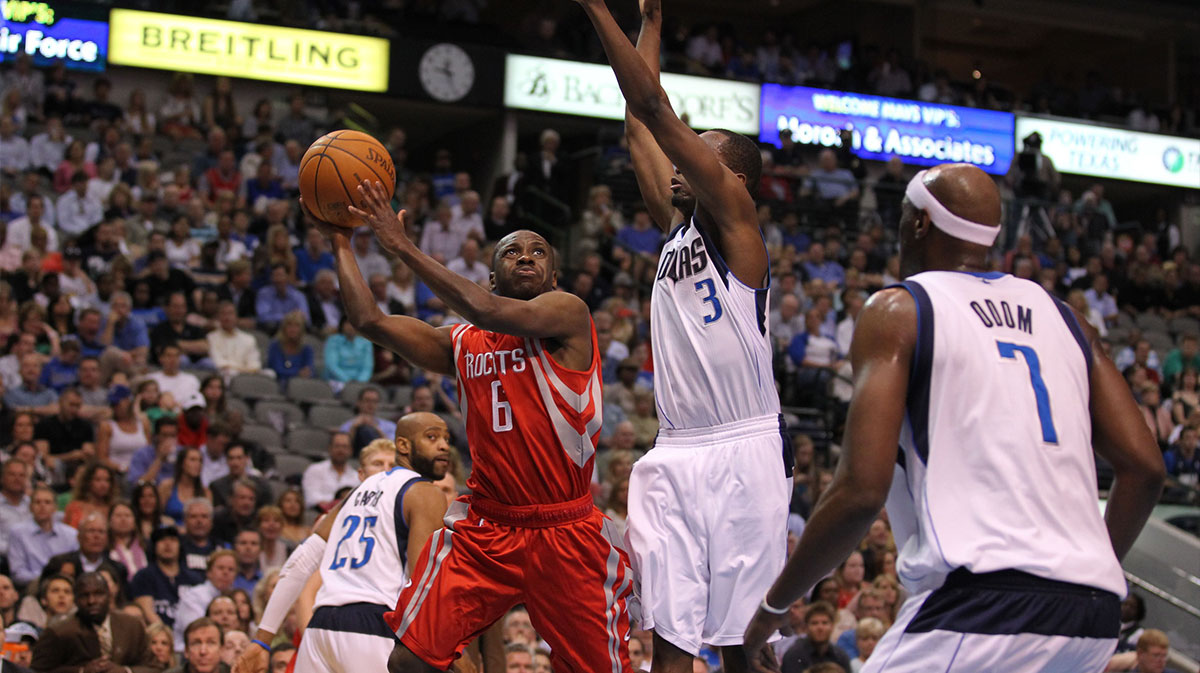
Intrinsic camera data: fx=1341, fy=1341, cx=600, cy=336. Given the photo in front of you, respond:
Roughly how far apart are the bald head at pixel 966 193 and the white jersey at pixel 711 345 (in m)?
1.65

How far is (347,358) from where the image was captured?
44.1 feet

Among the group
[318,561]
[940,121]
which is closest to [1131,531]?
[318,561]

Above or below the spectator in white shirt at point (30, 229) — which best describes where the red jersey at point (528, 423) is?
below

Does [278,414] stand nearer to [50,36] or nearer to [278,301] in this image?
[278,301]

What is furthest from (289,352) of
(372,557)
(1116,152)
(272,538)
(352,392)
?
(1116,152)

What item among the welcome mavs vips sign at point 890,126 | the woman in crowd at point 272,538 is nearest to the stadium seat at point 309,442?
the woman in crowd at point 272,538

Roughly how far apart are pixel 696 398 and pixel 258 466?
7494mm

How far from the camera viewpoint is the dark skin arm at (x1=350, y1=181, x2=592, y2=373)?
4934 mm

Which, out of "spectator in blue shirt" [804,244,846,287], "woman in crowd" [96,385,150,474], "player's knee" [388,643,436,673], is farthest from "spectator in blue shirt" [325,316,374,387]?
"player's knee" [388,643,436,673]

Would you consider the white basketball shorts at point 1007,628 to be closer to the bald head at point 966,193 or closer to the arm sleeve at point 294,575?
the bald head at point 966,193

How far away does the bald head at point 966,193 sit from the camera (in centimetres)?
333

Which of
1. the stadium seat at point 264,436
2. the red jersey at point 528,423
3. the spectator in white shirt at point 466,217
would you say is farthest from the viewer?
the spectator in white shirt at point 466,217

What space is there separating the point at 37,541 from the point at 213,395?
7.57ft

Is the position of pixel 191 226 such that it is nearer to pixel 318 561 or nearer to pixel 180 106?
pixel 180 106
